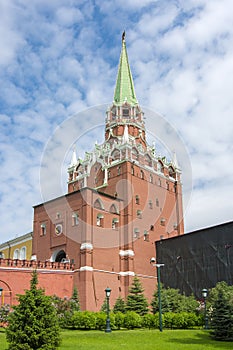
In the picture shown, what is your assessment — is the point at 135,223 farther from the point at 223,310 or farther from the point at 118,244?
the point at 223,310

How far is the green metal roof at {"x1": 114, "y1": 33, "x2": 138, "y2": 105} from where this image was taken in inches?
2201

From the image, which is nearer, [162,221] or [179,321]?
[179,321]

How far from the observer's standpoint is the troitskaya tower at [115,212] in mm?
41250

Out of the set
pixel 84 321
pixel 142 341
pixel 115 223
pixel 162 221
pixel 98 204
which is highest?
pixel 98 204

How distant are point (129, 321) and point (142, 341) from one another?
28.8 feet

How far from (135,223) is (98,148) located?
38.5 ft

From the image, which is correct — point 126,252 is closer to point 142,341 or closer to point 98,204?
point 98,204

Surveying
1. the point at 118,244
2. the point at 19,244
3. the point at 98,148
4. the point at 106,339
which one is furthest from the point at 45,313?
the point at 19,244

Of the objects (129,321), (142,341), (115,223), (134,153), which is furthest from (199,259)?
(142,341)

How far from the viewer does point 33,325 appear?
46.3 feet

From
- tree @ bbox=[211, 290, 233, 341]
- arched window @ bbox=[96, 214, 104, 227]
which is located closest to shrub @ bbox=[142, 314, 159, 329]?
tree @ bbox=[211, 290, 233, 341]

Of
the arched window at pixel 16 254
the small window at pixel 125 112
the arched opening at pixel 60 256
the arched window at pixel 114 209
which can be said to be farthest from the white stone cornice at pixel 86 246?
the arched window at pixel 16 254

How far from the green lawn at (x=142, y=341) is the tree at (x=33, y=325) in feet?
10.5

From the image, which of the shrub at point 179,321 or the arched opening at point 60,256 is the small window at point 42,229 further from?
the shrub at point 179,321
